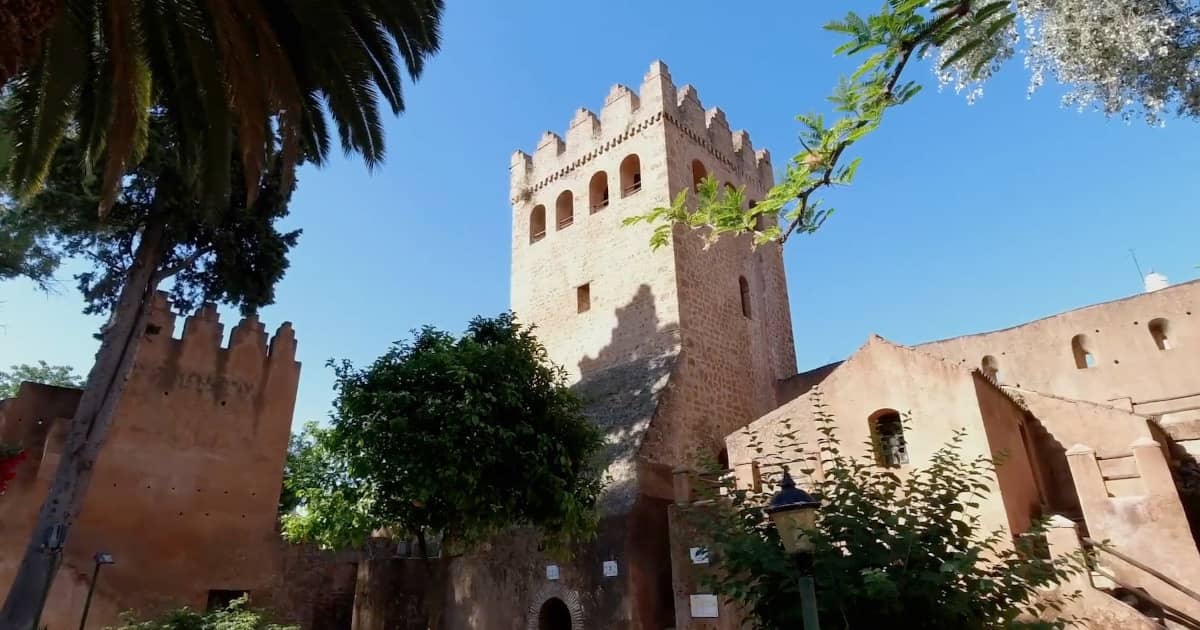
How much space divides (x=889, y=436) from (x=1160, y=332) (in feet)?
29.9

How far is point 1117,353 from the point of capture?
1587 centimetres

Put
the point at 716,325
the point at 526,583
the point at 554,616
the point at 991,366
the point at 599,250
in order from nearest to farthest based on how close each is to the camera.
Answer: the point at 526,583 → the point at 554,616 → the point at 716,325 → the point at 991,366 → the point at 599,250

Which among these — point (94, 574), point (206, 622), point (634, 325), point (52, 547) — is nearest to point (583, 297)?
point (634, 325)

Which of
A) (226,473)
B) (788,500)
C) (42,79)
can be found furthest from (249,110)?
(226,473)

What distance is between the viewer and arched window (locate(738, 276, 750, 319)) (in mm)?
18891

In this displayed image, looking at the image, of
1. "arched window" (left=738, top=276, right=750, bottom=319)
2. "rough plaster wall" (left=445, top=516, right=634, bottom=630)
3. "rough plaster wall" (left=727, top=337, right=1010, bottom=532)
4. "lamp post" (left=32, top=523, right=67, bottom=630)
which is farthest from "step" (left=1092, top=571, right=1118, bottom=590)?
"lamp post" (left=32, top=523, right=67, bottom=630)

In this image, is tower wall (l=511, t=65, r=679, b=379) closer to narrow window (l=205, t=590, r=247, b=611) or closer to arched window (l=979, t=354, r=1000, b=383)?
arched window (l=979, t=354, r=1000, b=383)

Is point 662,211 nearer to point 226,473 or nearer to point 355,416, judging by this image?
point 355,416

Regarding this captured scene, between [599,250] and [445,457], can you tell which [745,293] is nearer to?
[599,250]

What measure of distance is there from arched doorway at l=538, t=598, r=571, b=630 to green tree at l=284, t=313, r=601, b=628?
182 centimetres

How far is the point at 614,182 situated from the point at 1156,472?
521 inches

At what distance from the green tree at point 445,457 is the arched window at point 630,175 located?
803 cm

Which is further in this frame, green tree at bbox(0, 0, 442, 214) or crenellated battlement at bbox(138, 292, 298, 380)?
crenellated battlement at bbox(138, 292, 298, 380)

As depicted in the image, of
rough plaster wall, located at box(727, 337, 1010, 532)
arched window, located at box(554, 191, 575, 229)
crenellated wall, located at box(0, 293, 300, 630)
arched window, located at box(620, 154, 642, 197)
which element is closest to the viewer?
rough plaster wall, located at box(727, 337, 1010, 532)
